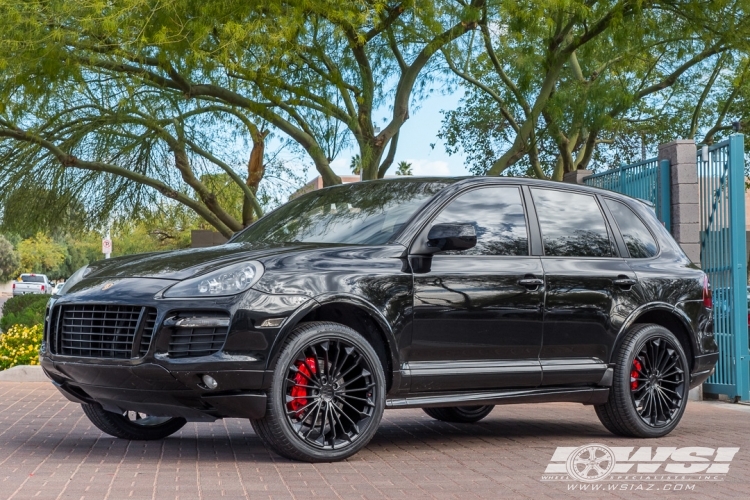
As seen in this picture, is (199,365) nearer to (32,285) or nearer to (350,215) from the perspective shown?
(350,215)

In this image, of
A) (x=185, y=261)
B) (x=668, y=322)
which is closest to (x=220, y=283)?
(x=185, y=261)

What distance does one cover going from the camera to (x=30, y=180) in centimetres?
2069

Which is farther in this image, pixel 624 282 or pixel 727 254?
pixel 727 254

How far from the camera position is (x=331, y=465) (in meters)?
6.77

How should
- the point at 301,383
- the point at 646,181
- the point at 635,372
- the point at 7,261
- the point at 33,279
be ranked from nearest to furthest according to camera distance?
the point at 301,383, the point at 635,372, the point at 646,181, the point at 33,279, the point at 7,261

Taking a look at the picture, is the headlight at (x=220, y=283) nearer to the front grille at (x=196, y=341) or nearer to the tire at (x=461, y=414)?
the front grille at (x=196, y=341)

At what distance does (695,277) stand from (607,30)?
1028cm

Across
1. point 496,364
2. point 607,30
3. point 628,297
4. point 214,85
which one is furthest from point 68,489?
point 607,30

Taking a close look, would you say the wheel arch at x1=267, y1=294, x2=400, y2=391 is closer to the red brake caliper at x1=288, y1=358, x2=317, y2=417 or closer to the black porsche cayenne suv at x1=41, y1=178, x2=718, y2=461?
the black porsche cayenne suv at x1=41, y1=178, x2=718, y2=461

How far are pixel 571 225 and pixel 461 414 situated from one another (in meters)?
2.11

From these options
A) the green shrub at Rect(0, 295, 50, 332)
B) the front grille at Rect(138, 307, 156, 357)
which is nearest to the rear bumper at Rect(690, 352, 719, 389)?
the front grille at Rect(138, 307, 156, 357)

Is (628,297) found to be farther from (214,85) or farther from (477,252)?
(214,85)

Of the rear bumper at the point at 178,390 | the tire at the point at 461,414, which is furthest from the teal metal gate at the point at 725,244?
the rear bumper at the point at 178,390

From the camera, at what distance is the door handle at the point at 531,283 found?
302 inches
